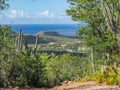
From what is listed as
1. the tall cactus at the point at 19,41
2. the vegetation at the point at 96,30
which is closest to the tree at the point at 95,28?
the vegetation at the point at 96,30

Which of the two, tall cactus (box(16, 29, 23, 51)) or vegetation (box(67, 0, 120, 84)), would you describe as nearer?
tall cactus (box(16, 29, 23, 51))

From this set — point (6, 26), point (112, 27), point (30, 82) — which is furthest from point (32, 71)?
point (112, 27)

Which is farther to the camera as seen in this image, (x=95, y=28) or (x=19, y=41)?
(x=95, y=28)

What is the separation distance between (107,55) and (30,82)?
16528 mm

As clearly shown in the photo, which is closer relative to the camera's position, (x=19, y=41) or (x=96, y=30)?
(x=19, y=41)

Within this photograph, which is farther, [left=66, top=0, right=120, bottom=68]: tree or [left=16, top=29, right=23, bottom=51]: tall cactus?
[left=66, top=0, right=120, bottom=68]: tree

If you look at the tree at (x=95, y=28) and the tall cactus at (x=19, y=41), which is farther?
the tree at (x=95, y=28)

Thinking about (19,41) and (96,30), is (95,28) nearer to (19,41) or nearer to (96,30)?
(96,30)

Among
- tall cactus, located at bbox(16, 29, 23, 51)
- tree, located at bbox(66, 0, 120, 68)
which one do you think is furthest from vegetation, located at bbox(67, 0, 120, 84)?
tall cactus, located at bbox(16, 29, 23, 51)

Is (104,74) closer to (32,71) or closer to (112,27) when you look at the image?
(32,71)

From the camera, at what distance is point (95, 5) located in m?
36.8

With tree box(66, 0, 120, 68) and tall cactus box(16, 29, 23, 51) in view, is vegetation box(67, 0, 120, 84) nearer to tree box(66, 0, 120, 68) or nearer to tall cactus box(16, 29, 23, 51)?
tree box(66, 0, 120, 68)

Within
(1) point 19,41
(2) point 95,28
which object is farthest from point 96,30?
(1) point 19,41

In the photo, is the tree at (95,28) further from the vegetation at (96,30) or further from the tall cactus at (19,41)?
the tall cactus at (19,41)
